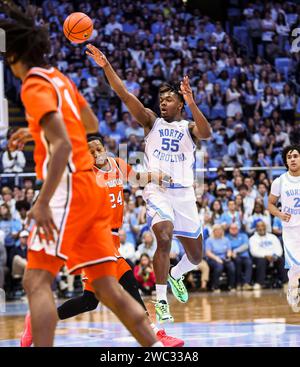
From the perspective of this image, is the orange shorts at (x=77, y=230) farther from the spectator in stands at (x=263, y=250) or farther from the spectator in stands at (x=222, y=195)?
the spectator in stands at (x=222, y=195)

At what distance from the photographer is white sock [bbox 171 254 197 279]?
9039 mm

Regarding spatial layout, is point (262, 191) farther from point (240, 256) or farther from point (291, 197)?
point (291, 197)

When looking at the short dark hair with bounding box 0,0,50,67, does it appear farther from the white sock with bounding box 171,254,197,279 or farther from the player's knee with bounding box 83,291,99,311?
the white sock with bounding box 171,254,197,279

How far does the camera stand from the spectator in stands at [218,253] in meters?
16.0

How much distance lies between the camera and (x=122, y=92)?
26.1 ft

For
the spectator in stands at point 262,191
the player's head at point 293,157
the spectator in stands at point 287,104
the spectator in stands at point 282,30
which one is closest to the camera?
the player's head at point 293,157

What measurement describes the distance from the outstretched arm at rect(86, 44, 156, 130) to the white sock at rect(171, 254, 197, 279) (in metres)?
1.57

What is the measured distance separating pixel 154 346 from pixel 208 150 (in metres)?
13.8

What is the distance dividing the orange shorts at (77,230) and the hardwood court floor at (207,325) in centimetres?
299

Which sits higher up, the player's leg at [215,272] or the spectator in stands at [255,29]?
the spectator in stands at [255,29]

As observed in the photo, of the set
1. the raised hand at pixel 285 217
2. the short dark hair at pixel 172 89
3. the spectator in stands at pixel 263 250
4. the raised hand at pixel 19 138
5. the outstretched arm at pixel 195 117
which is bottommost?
the spectator in stands at pixel 263 250

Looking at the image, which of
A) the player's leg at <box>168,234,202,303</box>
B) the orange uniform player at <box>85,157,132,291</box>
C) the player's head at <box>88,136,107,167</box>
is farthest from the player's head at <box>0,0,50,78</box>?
the player's leg at <box>168,234,202,303</box>

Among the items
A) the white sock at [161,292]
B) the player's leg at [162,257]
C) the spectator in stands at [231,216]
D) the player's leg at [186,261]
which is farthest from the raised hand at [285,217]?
the spectator in stands at [231,216]

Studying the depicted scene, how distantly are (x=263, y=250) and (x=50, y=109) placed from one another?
1205 centimetres
